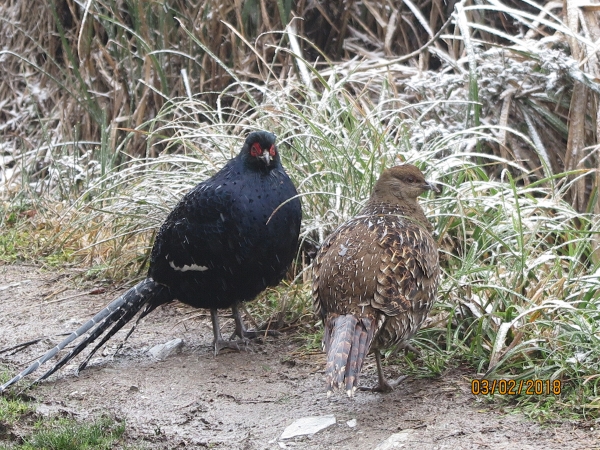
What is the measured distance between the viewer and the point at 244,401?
3852 millimetres

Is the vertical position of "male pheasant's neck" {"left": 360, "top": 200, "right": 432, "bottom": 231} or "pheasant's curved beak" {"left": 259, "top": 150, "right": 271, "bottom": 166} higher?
"pheasant's curved beak" {"left": 259, "top": 150, "right": 271, "bottom": 166}

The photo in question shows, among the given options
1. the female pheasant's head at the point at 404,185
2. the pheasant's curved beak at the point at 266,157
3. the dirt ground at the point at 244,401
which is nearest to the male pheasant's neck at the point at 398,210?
the female pheasant's head at the point at 404,185

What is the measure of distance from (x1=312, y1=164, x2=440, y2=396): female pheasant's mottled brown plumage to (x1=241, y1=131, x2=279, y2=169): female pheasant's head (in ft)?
2.25

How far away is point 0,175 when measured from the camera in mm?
8172

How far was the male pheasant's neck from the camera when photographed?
403 cm

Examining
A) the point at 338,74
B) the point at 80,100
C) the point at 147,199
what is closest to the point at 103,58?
the point at 80,100

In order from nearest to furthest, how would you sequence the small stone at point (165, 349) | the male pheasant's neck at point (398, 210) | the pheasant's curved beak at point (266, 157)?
the male pheasant's neck at point (398, 210) → the pheasant's curved beak at point (266, 157) → the small stone at point (165, 349)

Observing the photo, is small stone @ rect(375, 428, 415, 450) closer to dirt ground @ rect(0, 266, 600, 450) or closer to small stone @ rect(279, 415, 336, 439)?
dirt ground @ rect(0, 266, 600, 450)

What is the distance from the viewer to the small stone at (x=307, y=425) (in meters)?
3.41

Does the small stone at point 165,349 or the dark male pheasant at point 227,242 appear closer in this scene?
the dark male pheasant at point 227,242

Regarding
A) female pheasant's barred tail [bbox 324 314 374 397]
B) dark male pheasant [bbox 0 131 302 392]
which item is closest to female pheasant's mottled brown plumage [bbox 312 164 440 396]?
female pheasant's barred tail [bbox 324 314 374 397]

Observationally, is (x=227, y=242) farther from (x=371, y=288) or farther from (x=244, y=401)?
(x=371, y=288)

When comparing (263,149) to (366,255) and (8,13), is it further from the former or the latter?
(8,13)
